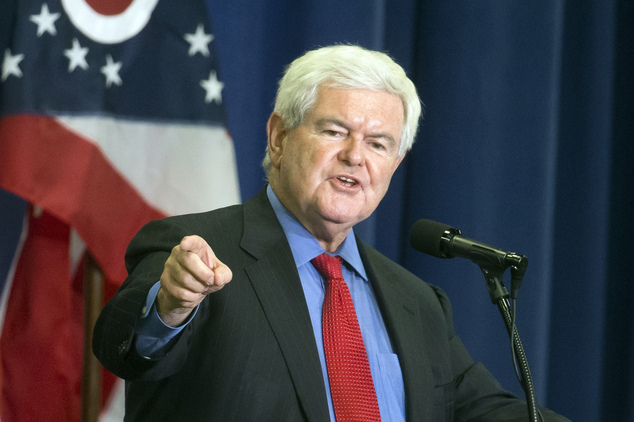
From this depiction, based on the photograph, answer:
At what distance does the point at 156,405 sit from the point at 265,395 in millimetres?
227

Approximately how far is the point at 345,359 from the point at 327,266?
0.80ft

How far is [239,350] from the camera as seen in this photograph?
1.36 meters

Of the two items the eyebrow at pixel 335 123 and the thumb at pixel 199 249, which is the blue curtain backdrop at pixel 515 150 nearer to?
the eyebrow at pixel 335 123

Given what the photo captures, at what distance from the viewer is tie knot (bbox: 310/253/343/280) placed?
1.62m

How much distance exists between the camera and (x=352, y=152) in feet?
5.47

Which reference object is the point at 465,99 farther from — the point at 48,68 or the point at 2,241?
the point at 2,241

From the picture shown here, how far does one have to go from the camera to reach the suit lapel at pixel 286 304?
1354 mm

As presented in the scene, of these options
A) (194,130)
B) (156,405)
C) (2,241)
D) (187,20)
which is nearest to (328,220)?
(156,405)

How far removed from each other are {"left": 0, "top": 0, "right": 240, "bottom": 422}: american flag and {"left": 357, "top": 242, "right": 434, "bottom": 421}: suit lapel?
809 millimetres

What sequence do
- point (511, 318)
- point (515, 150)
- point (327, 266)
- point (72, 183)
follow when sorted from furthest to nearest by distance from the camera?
point (515, 150) → point (72, 183) → point (327, 266) → point (511, 318)

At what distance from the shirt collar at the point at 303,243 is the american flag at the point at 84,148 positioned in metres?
0.70

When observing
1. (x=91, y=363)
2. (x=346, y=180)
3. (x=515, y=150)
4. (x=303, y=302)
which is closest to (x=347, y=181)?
(x=346, y=180)

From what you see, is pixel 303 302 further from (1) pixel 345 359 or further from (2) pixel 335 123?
(2) pixel 335 123

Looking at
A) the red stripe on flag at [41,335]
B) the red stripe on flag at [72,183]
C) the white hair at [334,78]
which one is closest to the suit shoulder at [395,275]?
the white hair at [334,78]
